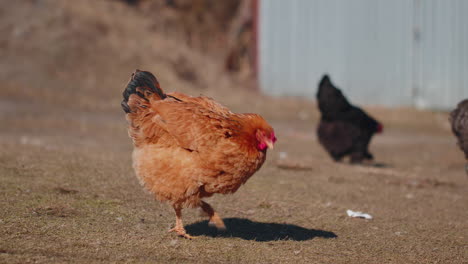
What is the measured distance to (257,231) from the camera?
17.1 ft

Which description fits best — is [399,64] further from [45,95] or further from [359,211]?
[359,211]

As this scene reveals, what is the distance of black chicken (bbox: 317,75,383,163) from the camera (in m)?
Answer: 9.17

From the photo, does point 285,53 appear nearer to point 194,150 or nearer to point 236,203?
point 236,203

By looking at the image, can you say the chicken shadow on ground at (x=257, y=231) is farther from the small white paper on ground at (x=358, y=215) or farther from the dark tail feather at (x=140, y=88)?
the dark tail feather at (x=140, y=88)

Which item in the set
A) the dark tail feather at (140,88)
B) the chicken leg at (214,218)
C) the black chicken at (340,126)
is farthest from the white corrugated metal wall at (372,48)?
the chicken leg at (214,218)

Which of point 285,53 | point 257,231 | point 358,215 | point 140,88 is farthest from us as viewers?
point 285,53

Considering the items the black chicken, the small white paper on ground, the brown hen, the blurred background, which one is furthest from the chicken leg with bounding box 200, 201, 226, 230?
the blurred background

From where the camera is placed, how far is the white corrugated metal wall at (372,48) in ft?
55.7

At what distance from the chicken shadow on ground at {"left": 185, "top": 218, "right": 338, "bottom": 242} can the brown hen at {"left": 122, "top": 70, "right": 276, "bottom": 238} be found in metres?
0.36

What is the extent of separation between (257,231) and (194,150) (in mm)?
1159

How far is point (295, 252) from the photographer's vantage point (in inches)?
178

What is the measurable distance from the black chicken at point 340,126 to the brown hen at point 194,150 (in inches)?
183

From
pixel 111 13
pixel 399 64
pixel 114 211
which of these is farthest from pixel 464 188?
pixel 111 13

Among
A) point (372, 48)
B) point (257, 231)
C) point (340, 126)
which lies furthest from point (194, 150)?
point (372, 48)
